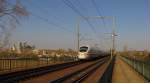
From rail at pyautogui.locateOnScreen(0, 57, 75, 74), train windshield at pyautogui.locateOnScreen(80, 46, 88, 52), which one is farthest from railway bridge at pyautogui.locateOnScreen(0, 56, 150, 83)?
train windshield at pyautogui.locateOnScreen(80, 46, 88, 52)

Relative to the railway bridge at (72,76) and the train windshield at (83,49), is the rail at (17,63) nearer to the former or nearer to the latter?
the railway bridge at (72,76)

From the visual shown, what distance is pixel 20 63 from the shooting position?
3203cm

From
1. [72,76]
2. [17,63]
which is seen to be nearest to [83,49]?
[17,63]

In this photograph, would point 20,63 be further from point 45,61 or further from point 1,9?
point 45,61

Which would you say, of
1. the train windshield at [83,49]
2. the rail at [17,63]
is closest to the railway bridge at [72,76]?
the rail at [17,63]

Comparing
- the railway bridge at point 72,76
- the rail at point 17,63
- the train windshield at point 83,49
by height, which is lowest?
the railway bridge at point 72,76

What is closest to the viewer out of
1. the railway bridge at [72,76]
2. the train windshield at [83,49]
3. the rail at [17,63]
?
the railway bridge at [72,76]

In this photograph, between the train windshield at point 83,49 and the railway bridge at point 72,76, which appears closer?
the railway bridge at point 72,76

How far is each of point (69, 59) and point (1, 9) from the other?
971 inches

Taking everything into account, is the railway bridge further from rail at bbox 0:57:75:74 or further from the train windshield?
the train windshield

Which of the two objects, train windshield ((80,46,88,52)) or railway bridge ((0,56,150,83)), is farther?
train windshield ((80,46,88,52))

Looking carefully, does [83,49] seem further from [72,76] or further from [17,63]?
[72,76]

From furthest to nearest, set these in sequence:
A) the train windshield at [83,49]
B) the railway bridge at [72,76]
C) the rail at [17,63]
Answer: the train windshield at [83,49]
the rail at [17,63]
the railway bridge at [72,76]

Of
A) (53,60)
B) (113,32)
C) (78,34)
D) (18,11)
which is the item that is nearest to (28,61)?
(18,11)
